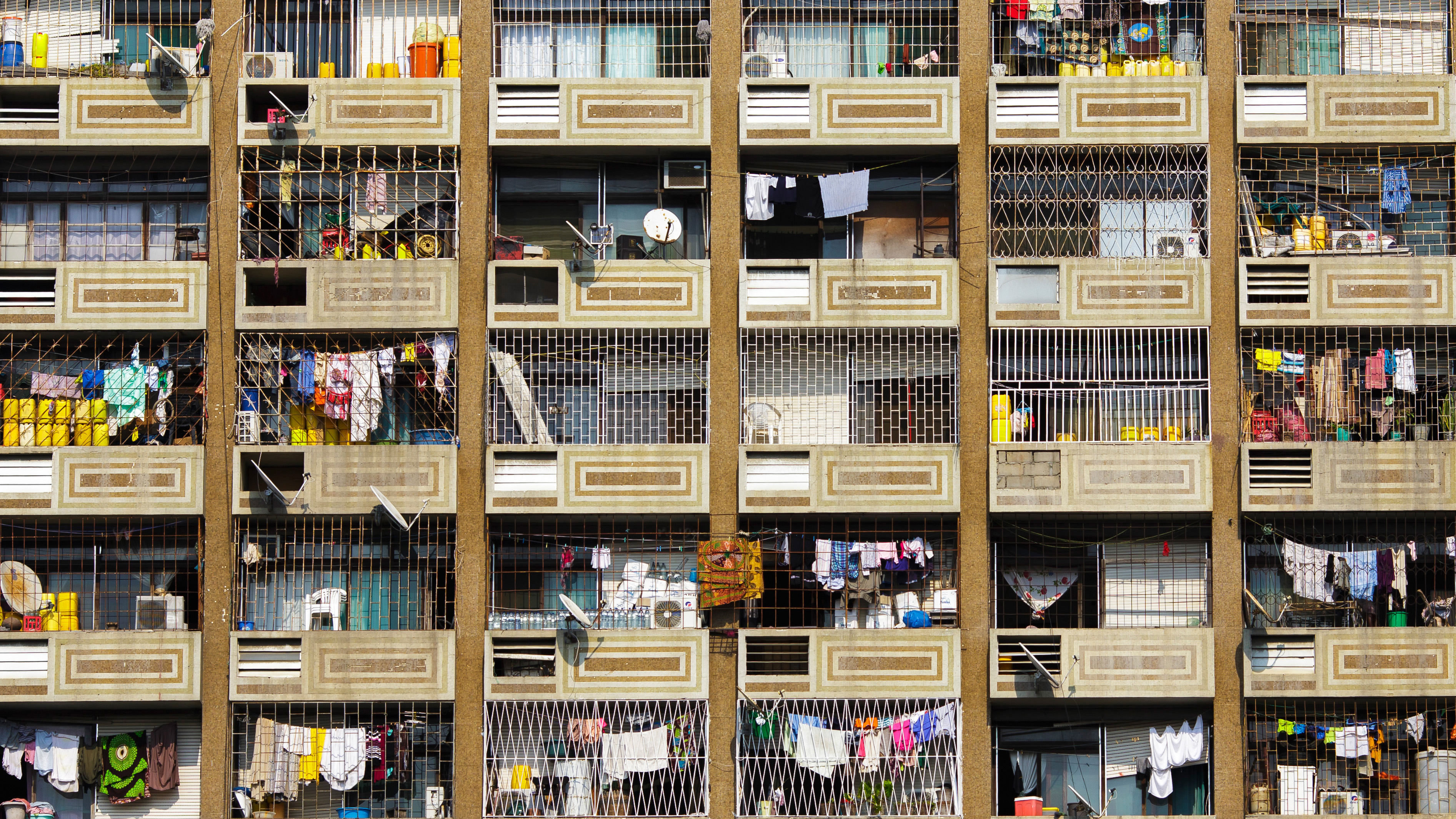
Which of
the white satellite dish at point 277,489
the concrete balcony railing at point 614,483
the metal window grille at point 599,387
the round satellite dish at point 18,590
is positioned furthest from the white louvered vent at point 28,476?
the metal window grille at point 599,387

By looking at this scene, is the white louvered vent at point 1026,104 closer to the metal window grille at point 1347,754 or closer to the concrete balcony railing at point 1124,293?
the concrete balcony railing at point 1124,293

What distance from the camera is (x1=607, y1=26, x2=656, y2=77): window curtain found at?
2303cm

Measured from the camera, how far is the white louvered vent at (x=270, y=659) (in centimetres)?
2156

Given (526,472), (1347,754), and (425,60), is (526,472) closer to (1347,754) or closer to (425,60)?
(425,60)

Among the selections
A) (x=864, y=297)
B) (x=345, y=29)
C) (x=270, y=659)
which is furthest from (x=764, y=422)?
(x=345, y=29)

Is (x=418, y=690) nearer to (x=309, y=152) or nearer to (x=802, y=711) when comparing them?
(x=802, y=711)

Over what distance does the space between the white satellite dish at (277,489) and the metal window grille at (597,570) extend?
9.07ft

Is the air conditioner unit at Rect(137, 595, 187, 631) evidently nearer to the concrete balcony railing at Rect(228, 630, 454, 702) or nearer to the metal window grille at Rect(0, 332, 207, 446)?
the concrete balcony railing at Rect(228, 630, 454, 702)

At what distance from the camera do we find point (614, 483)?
21.7m

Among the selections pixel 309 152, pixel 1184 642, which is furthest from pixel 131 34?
pixel 1184 642

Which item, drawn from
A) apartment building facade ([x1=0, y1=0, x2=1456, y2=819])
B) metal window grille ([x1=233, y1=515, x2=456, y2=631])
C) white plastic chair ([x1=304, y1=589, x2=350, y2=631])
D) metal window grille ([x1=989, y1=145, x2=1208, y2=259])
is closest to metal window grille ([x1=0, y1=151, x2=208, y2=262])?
apartment building facade ([x1=0, y1=0, x2=1456, y2=819])

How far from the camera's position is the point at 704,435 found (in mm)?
22078

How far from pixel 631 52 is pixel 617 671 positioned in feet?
31.5

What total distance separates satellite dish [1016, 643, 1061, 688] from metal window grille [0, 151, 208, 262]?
→ 13988mm
